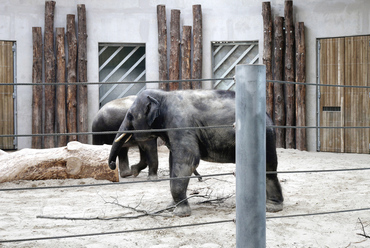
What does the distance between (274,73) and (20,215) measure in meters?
6.45

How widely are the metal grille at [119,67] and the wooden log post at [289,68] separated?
3.02m

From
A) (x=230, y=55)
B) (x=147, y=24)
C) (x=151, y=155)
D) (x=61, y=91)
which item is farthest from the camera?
(x=230, y=55)

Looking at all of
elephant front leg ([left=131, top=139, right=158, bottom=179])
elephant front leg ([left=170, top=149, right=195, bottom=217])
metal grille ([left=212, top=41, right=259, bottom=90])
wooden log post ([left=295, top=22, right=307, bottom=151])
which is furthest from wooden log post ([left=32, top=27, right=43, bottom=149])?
elephant front leg ([left=170, top=149, right=195, bottom=217])

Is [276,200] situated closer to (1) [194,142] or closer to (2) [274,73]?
(1) [194,142]

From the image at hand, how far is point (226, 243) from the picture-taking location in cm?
311

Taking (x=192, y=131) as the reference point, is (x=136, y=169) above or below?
below

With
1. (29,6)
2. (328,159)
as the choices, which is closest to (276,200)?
(328,159)

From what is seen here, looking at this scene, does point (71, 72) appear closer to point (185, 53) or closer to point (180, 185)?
point (185, 53)

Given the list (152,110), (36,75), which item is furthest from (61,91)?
(152,110)

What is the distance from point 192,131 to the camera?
406 cm

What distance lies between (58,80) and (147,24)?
2161mm

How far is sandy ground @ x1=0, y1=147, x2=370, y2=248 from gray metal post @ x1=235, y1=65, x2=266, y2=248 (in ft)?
4.02

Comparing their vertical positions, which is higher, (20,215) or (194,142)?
(194,142)

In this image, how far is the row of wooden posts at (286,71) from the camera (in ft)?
29.8
